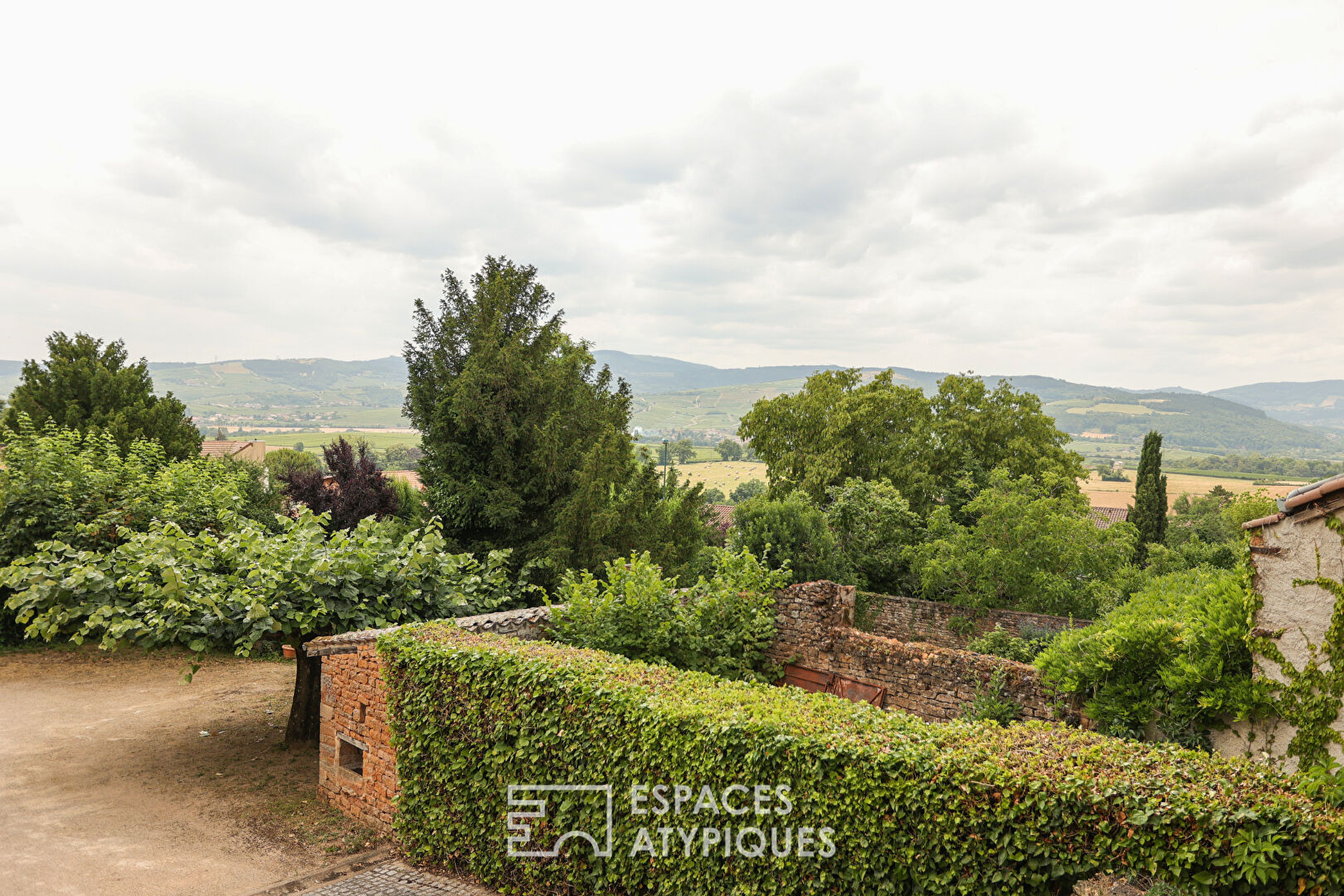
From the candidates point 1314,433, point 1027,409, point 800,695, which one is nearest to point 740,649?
point 800,695

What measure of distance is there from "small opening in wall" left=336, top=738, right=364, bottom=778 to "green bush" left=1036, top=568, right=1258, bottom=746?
9788 mm

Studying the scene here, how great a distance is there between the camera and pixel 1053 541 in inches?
738

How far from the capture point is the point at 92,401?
2561cm

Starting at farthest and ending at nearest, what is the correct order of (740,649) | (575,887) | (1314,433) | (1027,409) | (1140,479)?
1. (1314,433)
2. (1140,479)
3. (1027,409)
4. (740,649)
5. (575,887)

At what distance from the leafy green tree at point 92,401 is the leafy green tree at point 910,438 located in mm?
22231

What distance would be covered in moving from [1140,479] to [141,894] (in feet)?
137

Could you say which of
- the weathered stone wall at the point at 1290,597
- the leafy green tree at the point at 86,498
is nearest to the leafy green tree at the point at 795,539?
the weathered stone wall at the point at 1290,597

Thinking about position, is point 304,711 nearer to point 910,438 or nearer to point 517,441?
point 517,441

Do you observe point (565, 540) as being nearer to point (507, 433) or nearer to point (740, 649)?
point (507, 433)

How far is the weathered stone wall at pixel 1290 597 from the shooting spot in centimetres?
774

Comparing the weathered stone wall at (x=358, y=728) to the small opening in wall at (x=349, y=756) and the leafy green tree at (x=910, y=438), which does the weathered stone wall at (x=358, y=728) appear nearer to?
the small opening in wall at (x=349, y=756)

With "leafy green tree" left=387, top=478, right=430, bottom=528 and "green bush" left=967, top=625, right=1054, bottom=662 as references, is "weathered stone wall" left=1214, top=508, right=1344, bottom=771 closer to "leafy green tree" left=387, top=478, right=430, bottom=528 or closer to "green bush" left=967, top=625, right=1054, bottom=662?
"green bush" left=967, top=625, right=1054, bottom=662

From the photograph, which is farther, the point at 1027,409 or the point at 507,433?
the point at 1027,409

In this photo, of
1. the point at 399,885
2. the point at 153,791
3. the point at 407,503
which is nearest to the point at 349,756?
the point at 399,885
